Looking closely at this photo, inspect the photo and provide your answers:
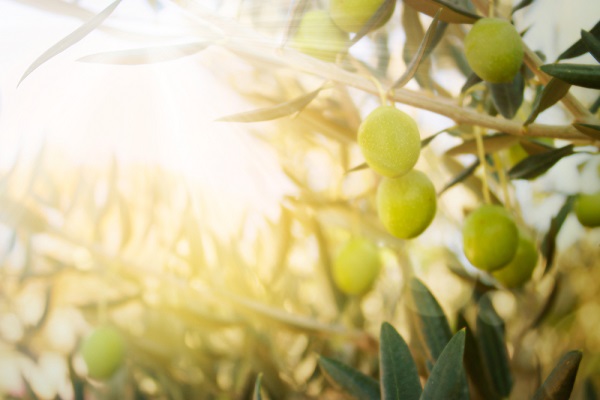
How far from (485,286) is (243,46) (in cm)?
76

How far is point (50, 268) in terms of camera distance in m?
1.69

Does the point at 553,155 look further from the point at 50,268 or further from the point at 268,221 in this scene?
the point at 50,268

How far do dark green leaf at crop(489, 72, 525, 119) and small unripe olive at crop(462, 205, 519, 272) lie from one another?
0.16 metres

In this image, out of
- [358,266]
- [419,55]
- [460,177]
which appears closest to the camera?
[419,55]

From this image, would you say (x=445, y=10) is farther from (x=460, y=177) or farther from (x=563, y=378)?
(x=563, y=378)

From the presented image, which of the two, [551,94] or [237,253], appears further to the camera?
[237,253]

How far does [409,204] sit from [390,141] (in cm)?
16

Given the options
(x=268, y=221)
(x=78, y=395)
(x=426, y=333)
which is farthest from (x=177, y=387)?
(x=426, y=333)

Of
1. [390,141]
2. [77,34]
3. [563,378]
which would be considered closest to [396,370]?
Answer: [563,378]

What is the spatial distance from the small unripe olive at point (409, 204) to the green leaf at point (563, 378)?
316mm

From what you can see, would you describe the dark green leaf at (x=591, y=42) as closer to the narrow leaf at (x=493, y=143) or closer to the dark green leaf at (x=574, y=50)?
the dark green leaf at (x=574, y=50)

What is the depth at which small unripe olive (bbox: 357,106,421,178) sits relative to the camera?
70 centimetres

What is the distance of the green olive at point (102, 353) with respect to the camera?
1.27 m

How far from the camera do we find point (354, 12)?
0.75 m
